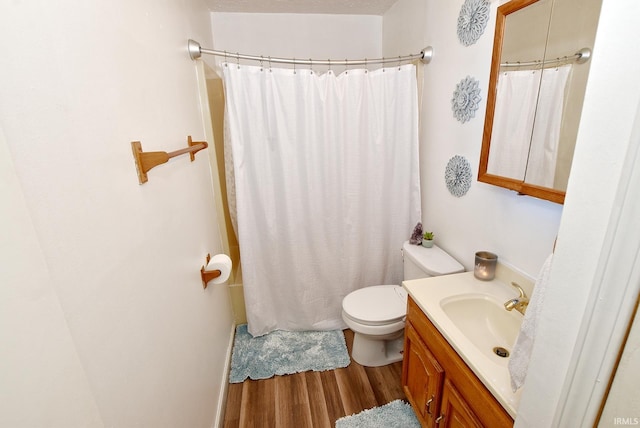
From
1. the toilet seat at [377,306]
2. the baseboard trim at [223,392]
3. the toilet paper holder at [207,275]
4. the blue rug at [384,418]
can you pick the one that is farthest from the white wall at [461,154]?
the baseboard trim at [223,392]

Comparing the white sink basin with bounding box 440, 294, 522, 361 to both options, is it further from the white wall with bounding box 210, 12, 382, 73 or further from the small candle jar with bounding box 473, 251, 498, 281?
the white wall with bounding box 210, 12, 382, 73

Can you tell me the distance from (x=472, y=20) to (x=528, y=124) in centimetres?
61

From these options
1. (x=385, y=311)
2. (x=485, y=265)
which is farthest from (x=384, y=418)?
(x=485, y=265)

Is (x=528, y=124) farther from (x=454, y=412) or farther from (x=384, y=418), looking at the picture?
(x=384, y=418)

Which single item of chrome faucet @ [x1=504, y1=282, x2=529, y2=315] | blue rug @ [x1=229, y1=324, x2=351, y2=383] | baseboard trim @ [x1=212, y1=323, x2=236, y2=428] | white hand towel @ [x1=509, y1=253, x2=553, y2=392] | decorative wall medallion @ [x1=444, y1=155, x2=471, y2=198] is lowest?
blue rug @ [x1=229, y1=324, x2=351, y2=383]

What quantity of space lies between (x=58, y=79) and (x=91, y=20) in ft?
0.76

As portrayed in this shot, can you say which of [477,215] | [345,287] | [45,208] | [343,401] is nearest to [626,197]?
[45,208]

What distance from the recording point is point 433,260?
5.26ft

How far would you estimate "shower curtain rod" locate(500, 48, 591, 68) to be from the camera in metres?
0.88

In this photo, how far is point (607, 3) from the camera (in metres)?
0.38

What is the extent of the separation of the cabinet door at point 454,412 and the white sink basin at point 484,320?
0.22 meters

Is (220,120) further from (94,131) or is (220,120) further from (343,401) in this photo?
(343,401)

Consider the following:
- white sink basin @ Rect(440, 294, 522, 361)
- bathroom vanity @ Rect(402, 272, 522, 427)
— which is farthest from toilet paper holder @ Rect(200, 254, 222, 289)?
white sink basin @ Rect(440, 294, 522, 361)

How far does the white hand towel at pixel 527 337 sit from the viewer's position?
0.69 metres
